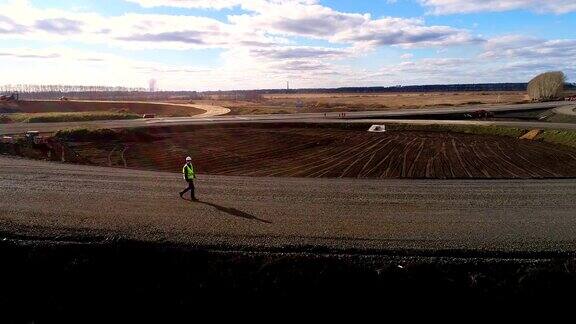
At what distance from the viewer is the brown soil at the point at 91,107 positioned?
7369 cm

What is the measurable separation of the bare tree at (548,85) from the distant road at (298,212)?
70.1 m

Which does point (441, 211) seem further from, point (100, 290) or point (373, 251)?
point (100, 290)

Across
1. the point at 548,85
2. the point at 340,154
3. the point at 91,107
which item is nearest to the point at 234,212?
the point at 340,154

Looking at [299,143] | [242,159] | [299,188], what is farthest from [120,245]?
[299,143]

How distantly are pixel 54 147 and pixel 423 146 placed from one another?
24.0 meters

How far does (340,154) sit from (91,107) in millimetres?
64154

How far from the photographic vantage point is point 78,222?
13383mm

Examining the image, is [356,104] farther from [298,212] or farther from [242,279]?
[242,279]

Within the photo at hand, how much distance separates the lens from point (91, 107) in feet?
268

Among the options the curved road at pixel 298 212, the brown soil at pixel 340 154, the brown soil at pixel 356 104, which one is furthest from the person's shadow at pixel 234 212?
the brown soil at pixel 356 104

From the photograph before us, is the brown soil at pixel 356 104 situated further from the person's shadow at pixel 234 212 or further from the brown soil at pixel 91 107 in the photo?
the person's shadow at pixel 234 212

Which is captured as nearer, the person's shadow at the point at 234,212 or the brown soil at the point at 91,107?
the person's shadow at the point at 234,212

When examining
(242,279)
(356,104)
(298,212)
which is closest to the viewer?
(242,279)

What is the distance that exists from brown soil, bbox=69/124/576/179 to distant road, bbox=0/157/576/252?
504 cm
